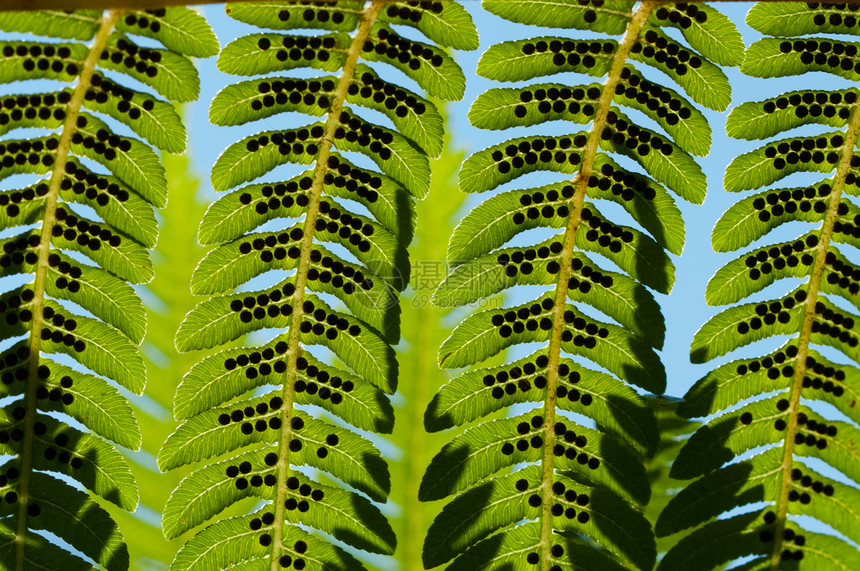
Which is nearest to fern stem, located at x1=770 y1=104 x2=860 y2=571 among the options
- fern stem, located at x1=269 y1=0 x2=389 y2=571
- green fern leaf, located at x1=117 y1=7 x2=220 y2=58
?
fern stem, located at x1=269 y1=0 x2=389 y2=571

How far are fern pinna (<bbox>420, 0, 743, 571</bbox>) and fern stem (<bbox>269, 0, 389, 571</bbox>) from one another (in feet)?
1.99

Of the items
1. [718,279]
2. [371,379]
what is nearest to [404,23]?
[371,379]

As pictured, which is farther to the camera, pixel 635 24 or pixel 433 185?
pixel 433 185

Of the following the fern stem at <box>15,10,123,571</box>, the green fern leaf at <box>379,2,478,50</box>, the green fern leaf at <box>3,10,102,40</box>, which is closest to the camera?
the green fern leaf at <box>3,10,102,40</box>

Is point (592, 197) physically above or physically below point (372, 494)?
above

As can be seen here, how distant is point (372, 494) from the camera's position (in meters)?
3.65

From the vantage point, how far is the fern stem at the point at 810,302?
3623 millimetres

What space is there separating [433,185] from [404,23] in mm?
1286

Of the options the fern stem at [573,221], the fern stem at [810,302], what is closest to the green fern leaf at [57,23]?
the fern stem at [573,221]

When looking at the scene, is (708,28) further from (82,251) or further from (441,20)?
(82,251)

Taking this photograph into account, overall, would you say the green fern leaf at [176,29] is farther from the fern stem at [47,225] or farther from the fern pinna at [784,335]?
the fern pinna at [784,335]

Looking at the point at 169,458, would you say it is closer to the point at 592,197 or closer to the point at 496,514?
the point at 496,514

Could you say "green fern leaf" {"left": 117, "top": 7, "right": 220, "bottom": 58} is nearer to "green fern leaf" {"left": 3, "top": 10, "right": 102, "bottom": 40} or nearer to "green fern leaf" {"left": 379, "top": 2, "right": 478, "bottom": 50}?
"green fern leaf" {"left": 3, "top": 10, "right": 102, "bottom": 40}

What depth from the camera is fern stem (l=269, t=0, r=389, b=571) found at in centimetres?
364
